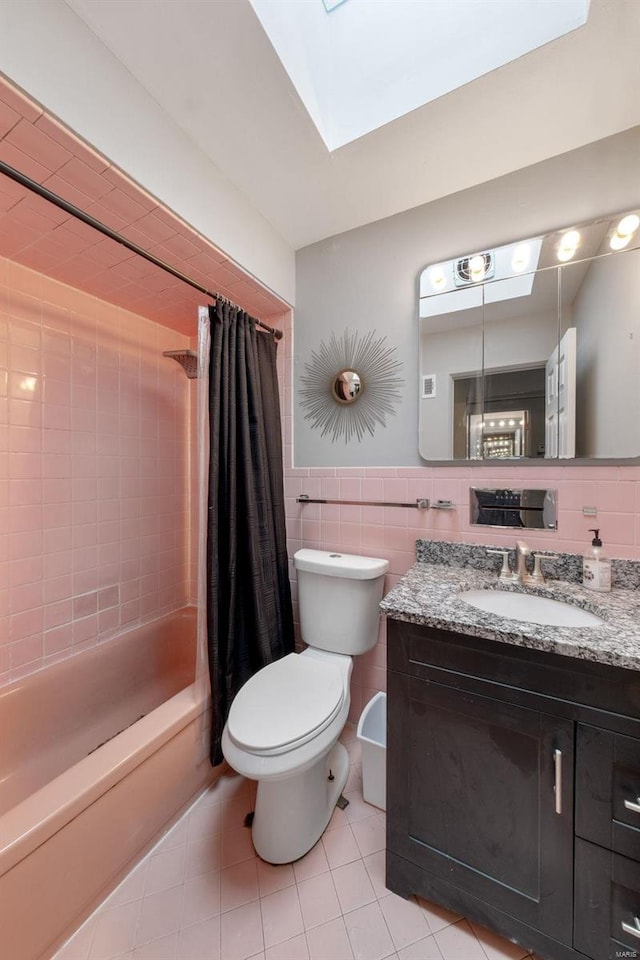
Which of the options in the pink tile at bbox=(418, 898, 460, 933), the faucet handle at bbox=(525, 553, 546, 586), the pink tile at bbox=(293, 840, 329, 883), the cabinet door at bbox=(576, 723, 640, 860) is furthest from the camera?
the faucet handle at bbox=(525, 553, 546, 586)

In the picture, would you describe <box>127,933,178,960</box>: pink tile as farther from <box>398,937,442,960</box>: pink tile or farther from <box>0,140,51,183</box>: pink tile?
<box>0,140,51,183</box>: pink tile

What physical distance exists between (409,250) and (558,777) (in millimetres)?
1833

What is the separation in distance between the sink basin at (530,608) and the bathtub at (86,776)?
3.64 ft

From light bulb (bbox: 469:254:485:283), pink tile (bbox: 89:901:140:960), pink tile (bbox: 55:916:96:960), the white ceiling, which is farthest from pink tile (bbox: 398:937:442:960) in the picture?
the white ceiling

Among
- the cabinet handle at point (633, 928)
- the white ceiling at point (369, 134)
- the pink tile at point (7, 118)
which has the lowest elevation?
the cabinet handle at point (633, 928)

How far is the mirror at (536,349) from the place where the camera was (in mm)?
1150

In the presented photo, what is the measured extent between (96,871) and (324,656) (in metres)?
0.87

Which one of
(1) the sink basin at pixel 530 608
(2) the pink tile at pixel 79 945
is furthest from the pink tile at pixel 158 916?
(1) the sink basin at pixel 530 608

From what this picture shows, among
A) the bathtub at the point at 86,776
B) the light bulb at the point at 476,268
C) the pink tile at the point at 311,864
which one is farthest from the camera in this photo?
the light bulb at the point at 476,268

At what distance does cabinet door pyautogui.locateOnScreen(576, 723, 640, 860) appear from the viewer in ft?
2.37

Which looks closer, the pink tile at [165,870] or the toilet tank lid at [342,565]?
the pink tile at [165,870]

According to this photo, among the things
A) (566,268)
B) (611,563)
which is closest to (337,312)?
Result: (566,268)

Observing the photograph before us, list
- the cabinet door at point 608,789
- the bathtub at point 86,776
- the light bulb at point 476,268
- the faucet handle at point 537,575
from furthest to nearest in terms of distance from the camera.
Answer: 1. the light bulb at point 476,268
2. the faucet handle at point 537,575
3. the bathtub at point 86,776
4. the cabinet door at point 608,789

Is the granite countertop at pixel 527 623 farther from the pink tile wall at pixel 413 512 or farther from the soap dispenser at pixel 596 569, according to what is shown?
the pink tile wall at pixel 413 512
